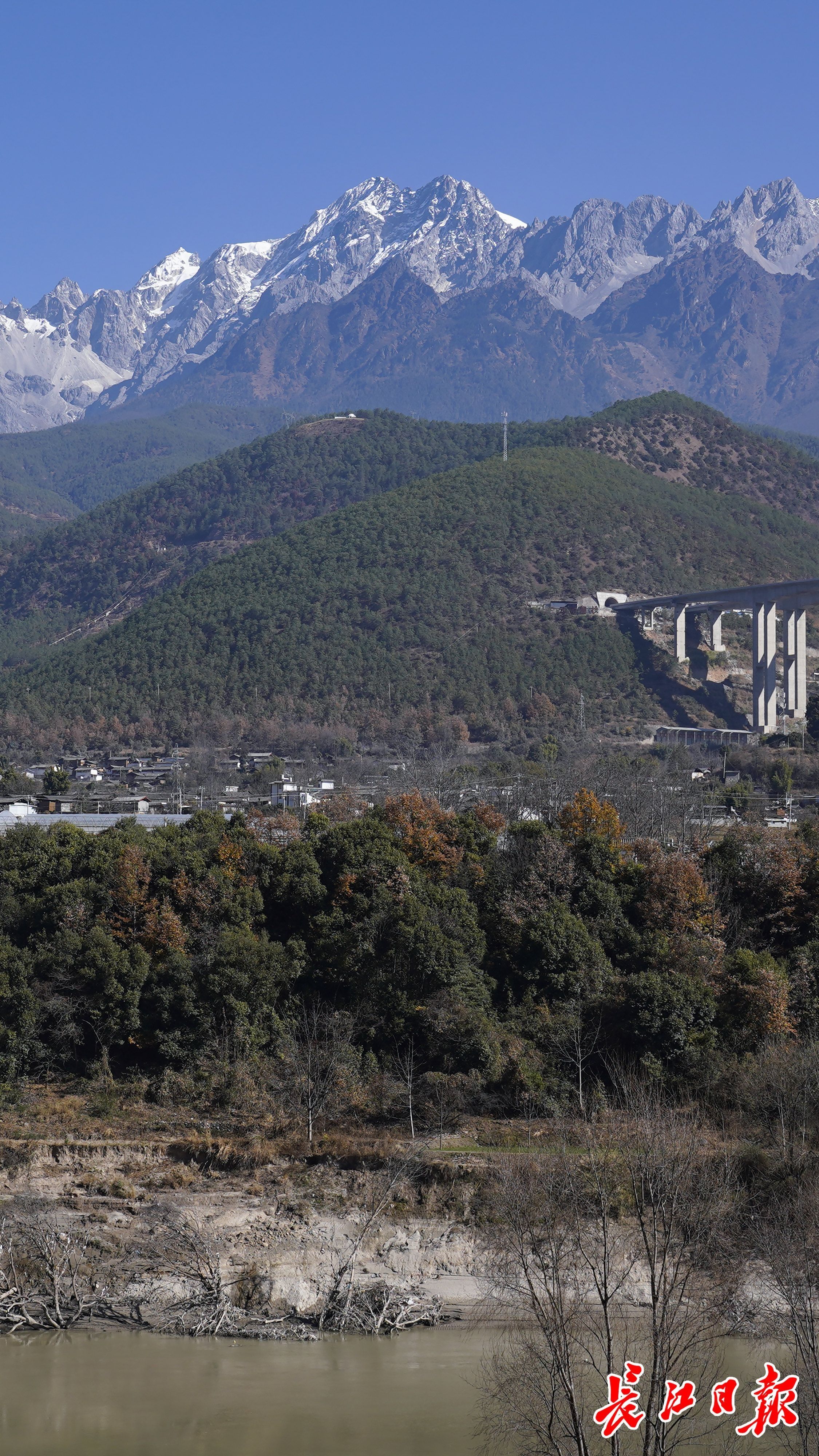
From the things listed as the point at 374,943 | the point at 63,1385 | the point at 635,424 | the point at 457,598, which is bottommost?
the point at 63,1385

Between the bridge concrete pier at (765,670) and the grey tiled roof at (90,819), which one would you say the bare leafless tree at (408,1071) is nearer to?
the grey tiled roof at (90,819)

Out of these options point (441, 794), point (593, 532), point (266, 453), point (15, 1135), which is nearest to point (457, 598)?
point (593, 532)

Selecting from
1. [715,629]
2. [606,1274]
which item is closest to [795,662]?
[715,629]

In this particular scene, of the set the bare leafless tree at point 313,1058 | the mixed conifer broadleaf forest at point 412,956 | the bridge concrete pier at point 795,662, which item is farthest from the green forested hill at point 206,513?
the bare leafless tree at point 313,1058

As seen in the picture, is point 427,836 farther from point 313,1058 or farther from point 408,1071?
point 313,1058

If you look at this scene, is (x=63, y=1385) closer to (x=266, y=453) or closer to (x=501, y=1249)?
(x=501, y=1249)

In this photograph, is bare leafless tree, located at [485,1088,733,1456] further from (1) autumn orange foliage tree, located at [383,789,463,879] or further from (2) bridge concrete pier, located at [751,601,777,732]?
(2) bridge concrete pier, located at [751,601,777,732]
